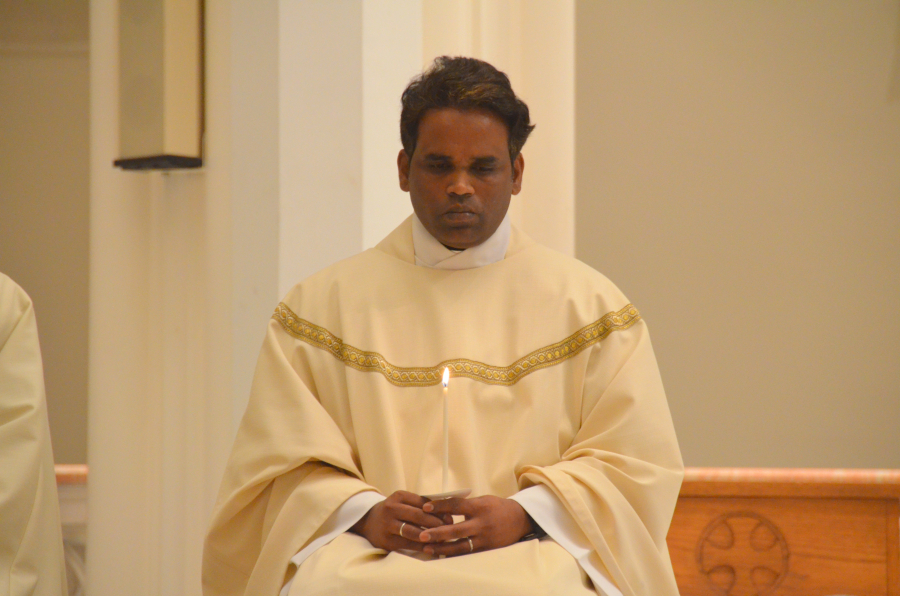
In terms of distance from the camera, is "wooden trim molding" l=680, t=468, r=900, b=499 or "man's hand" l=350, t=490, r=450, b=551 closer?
"man's hand" l=350, t=490, r=450, b=551

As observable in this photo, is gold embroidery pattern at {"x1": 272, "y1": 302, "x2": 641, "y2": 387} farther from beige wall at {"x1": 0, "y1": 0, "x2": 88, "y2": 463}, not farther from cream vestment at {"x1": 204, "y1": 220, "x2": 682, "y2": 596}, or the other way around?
beige wall at {"x1": 0, "y1": 0, "x2": 88, "y2": 463}

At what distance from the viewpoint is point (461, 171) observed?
7.30 ft

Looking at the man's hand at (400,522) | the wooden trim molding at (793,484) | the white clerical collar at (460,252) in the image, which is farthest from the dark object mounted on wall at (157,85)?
the wooden trim molding at (793,484)

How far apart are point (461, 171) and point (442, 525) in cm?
84

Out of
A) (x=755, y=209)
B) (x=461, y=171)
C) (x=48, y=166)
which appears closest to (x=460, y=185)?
(x=461, y=171)

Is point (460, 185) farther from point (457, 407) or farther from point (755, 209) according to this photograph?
point (755, 209)

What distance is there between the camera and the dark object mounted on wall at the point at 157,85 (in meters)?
3.16

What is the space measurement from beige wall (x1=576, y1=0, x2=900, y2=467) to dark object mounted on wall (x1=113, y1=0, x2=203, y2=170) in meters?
1.85

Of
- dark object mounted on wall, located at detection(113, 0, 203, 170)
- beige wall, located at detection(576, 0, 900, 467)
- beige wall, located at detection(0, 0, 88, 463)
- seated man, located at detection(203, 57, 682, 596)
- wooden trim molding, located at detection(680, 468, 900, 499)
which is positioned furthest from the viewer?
beige wall, located at detection(0, 0, 88, 463)

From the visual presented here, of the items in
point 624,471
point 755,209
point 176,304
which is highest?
point 755,209

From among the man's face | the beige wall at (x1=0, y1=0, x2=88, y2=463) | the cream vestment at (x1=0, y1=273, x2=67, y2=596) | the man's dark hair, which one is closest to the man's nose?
the man's face

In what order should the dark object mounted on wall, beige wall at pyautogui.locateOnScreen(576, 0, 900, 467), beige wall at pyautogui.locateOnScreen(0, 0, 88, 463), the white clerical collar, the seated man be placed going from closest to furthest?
the seated man
the white clerical collar
the dark object mounted on wall
beige wall at pyautogui.locateOnScreen(576, 0, 900, 467)
beige wall at pyautogui.locateOnScreen(0, 0, 88, 463)

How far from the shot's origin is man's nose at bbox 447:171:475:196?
2201 mm

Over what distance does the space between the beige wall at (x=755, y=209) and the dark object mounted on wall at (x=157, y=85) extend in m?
1.85
